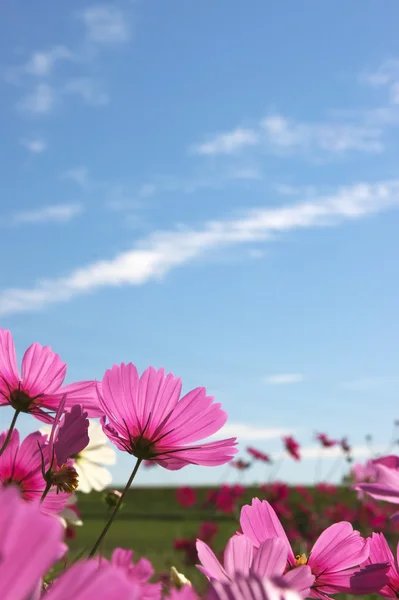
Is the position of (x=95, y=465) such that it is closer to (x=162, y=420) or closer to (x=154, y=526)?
(x=162, y=420)

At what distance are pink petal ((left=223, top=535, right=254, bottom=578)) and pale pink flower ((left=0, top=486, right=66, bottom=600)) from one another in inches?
10.5

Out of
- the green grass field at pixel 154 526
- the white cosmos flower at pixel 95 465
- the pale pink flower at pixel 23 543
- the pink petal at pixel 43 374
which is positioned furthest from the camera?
the green grass field at pixel 154 526

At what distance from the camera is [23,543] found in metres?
0.25

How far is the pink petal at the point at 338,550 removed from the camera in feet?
2.19

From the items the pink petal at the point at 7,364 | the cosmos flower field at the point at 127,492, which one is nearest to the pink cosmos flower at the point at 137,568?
the cosmos flower field at the point at 127,492

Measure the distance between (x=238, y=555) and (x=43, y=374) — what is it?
39 cm

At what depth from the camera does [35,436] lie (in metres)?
0.85

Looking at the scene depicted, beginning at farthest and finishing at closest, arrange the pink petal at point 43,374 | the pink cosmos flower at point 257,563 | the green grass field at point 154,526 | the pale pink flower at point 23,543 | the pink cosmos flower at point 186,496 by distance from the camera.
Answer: the pink cosmos flower at point 186,496, the green grass field at point 154,526, the pink petal at point 43,374, the pink cosmos flower at point 257,563, the pale pink flower at point 23,543

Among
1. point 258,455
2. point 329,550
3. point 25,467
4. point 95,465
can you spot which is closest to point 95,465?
point 95,465

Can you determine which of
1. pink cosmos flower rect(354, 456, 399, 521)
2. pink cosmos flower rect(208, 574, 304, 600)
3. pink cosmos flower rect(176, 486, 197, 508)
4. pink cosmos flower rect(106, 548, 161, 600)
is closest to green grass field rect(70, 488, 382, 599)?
pink cosmos flower rect(176, 486, 197, 508)

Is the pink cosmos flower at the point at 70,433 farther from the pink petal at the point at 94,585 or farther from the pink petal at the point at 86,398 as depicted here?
the pink petal at the point at 94,585

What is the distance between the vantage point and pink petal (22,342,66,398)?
2.73 ft

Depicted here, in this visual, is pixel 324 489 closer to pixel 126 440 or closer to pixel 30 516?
pixel 126 440

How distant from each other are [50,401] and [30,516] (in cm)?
60
